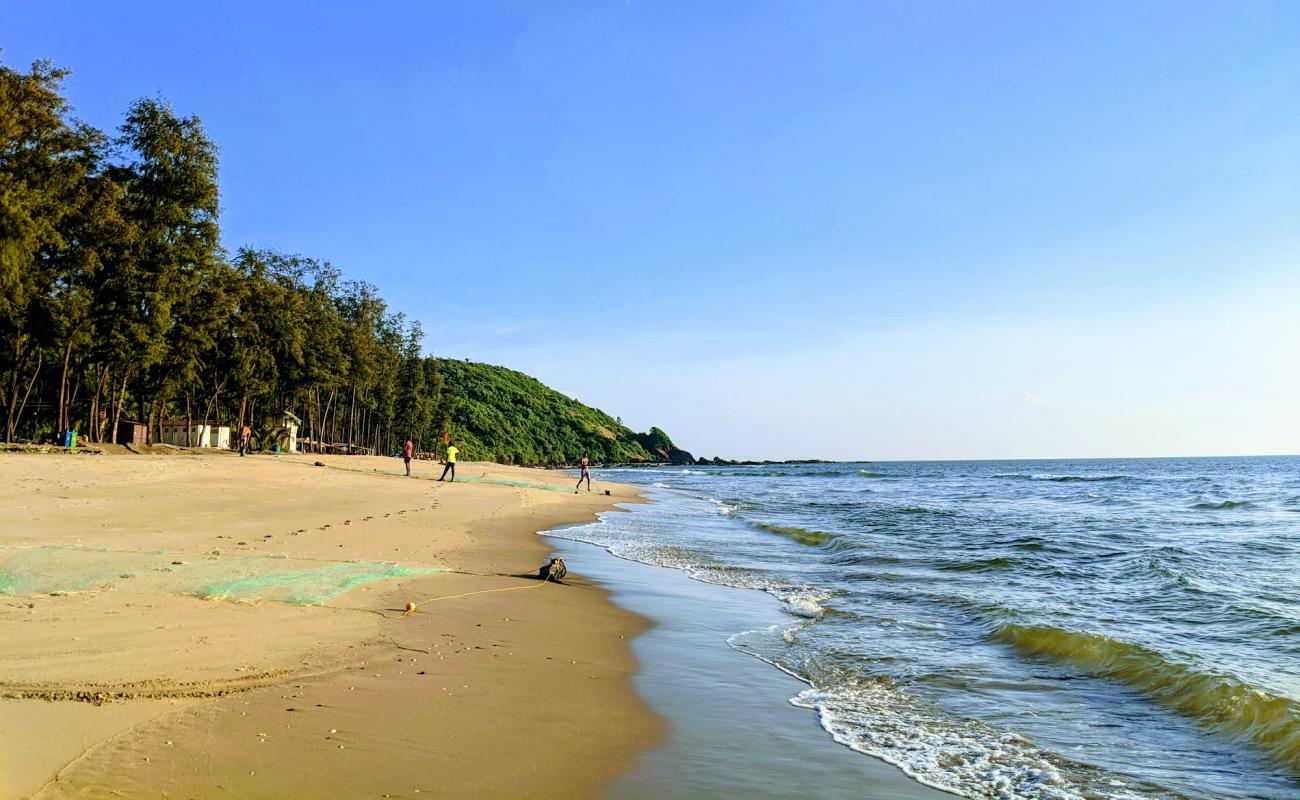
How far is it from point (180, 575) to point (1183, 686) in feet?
31.6

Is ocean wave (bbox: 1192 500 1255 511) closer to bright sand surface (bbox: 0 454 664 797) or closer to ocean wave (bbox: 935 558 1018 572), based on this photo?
ocean wave (bbox: 935 558 1018 572)

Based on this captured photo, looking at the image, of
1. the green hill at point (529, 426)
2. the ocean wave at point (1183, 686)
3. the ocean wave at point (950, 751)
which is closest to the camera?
the ocean wave at point (950, 751)

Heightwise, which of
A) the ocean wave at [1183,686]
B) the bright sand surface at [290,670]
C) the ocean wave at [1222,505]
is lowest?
the ocean wave at [1183,686]

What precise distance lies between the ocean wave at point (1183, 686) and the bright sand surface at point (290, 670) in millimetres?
4523

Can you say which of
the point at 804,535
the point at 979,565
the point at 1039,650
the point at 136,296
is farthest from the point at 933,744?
the point at 136,296

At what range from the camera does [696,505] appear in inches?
1401

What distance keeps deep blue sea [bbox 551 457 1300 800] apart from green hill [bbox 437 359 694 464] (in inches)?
3730

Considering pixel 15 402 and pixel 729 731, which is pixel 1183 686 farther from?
pixel 15 402

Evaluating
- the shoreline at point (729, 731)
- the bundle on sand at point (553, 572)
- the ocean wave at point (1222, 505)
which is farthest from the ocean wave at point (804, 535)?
the ocean wave at point (1222, 505)

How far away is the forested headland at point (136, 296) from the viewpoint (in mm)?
29156

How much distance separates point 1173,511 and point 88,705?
37700 millimetres

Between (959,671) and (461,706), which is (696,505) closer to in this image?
(959,671)

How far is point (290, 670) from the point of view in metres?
5.56

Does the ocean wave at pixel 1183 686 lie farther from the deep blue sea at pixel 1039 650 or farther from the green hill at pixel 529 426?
the green hill at pixel 529 426
